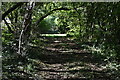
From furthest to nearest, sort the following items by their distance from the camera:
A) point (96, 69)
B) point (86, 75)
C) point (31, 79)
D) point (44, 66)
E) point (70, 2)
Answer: point (70, 2) → point (44, 66) → point (96, 69) → point (86, 75) → point (31, 79)

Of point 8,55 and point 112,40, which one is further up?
point 112,40

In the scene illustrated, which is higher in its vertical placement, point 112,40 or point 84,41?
point 112,40

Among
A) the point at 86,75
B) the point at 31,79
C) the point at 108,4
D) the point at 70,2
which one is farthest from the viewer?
the point at 70,2

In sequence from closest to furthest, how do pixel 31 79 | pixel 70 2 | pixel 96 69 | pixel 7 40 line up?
pixel 31 79
pixel 96 69
pixel 7 40
pixel 70 2

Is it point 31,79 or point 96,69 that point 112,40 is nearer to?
point 96,69

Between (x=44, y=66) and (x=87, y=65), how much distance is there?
2083 mm

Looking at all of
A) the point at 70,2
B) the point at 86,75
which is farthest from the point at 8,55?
the point at 70,2

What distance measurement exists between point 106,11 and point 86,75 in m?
4.39

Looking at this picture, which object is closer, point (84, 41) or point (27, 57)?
point (27, 57)

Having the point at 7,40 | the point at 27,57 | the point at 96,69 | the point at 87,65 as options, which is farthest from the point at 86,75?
the point at 7,40

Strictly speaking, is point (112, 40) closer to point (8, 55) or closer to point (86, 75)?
point (86, 75)

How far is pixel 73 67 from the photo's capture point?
9.81 metres

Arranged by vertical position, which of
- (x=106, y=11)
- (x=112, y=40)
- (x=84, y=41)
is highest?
(x=106, y=11)

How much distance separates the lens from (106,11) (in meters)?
11.2
